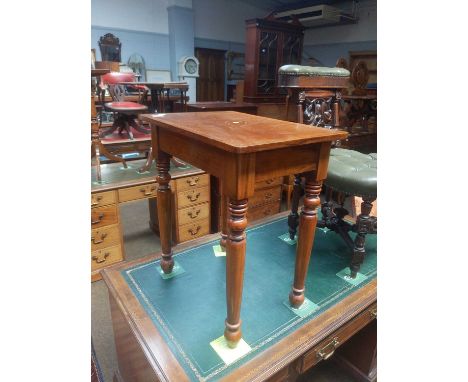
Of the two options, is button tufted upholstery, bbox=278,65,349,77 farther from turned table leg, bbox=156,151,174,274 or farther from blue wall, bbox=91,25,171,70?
blue wall, bbox=91,25,171,70

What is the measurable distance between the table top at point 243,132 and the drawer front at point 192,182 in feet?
4.19

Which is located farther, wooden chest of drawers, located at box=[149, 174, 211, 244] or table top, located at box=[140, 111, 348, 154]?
wooden chest of drawers, located at box=[149, 174, 211, 244]

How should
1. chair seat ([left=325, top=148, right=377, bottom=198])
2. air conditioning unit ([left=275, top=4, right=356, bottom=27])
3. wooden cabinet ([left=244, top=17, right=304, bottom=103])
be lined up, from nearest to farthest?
chair seat ([left=325, top=148, right=377, bottom=198]) → wooden cabinet ([left=244, top=17, right=304, bottom=103]) → air conditioning unit ([left=275, top=4, right=356, bottom=27])

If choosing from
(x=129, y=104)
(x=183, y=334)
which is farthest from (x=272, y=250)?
(x=129, y=104)

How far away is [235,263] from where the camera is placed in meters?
0.88

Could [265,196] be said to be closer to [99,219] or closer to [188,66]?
[99,219]

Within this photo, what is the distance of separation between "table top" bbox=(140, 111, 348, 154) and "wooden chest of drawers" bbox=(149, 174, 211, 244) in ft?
4.32

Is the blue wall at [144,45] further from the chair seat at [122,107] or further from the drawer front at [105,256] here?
the drawer front at [105,256]

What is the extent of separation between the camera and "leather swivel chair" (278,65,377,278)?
4.25 ft

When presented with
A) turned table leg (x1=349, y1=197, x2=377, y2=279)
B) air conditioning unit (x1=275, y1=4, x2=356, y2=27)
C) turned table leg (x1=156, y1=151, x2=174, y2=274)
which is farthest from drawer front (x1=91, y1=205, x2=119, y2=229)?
air conditioning unit (x1=275, y1=4, x2=356, y2=27)

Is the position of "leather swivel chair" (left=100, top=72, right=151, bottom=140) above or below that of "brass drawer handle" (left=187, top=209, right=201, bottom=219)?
above

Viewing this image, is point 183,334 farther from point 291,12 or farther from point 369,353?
point 291,12

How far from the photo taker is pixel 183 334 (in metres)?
1.03

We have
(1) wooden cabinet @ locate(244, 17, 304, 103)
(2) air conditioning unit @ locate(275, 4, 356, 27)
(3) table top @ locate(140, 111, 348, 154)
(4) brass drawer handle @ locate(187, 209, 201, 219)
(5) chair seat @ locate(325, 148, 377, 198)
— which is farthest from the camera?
(2) air conditioning unit @ locate(275, 4, 356, 27)
